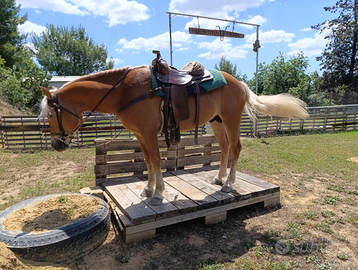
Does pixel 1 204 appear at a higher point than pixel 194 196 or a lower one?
lower

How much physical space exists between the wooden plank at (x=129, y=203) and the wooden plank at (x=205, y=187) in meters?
1.12

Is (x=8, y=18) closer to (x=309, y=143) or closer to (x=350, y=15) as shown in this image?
(x=309, y=143)

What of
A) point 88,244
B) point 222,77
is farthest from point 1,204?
point 222,77

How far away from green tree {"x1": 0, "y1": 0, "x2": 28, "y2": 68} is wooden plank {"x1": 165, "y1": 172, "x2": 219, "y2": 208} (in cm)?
2430

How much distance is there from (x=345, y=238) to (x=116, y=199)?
330 centimetres

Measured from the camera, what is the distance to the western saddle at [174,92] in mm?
3074

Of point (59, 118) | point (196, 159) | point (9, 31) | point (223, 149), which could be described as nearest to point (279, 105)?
point (223, 149)

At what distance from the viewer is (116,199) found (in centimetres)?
340

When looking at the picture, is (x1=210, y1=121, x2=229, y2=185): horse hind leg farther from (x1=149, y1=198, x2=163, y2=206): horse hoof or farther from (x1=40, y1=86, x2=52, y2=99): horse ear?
(x1=40, y1=86, x2=52, y2=99): horse ear

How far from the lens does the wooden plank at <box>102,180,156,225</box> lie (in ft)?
9.49

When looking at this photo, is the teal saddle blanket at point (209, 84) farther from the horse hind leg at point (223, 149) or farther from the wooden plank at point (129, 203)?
the wooden plank at point (129, 203)

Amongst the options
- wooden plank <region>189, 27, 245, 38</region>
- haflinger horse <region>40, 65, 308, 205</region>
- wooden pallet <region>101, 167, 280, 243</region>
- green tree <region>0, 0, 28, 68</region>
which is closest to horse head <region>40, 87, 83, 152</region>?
haflinger horse <region>40, 65, 308, 205</region>

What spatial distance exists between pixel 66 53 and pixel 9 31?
1618cm

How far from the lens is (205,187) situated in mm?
3957
